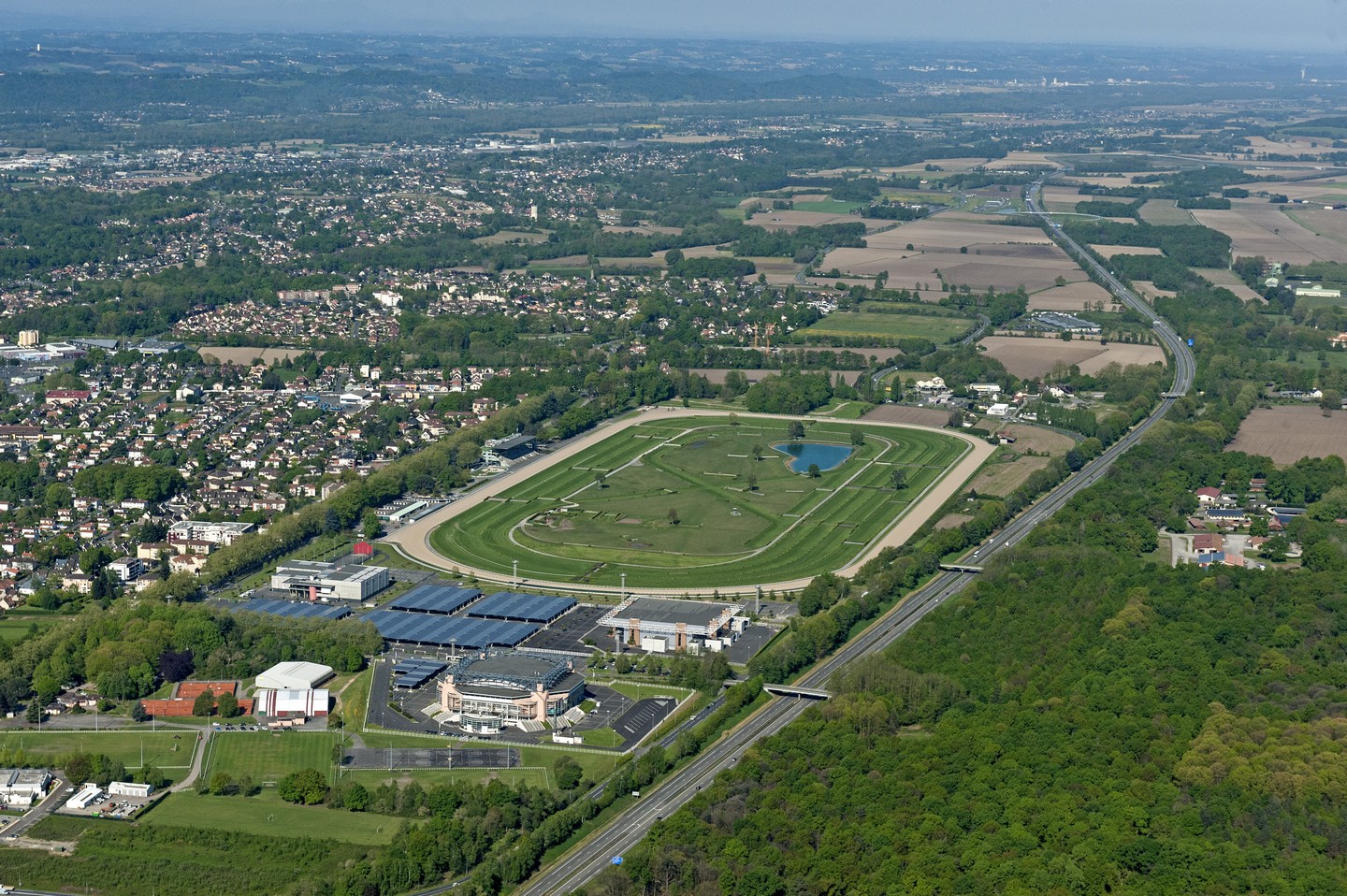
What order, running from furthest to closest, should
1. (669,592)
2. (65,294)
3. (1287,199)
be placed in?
(1287,199) < (65,294) < (669,592)

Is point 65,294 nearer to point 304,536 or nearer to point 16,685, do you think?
point 304,536

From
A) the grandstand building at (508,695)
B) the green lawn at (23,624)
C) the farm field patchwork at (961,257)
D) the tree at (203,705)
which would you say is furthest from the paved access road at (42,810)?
the farm field patchwork at (961,257)

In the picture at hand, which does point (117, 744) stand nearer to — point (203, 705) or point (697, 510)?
point (203, 705)

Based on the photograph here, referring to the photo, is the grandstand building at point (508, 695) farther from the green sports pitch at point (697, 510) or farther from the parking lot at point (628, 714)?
the green sports pitch at point (697, 510)

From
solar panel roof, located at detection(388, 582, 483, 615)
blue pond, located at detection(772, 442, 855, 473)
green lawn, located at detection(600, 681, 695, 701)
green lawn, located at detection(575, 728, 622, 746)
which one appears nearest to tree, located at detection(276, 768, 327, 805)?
green lawn, located at detection(575, 728, 622, 746)

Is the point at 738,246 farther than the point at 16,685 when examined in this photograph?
Yes

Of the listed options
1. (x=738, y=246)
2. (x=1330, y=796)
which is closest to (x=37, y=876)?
(x=1330, y=796)

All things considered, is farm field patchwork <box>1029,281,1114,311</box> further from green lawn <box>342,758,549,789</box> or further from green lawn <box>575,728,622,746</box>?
green lawn <box>342,758,549,789</box>

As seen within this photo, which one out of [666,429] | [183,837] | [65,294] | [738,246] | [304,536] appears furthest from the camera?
[738,246]
